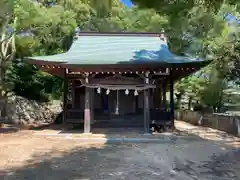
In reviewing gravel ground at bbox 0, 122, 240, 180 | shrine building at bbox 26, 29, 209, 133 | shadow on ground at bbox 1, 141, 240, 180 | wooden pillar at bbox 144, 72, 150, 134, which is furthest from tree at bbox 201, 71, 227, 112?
shadow on ground at bbox 1, 141, 240, 180

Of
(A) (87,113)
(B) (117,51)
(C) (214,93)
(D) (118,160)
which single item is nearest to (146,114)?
(A) (87,113)

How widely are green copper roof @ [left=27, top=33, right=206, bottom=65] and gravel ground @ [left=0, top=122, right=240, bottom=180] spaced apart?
3.48m

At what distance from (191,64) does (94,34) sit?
7.26 metres

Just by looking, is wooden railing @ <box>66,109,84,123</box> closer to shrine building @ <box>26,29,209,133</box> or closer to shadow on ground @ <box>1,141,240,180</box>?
shrine building @ <box>26,29,209,133</box>

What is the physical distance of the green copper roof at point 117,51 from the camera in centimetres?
1382

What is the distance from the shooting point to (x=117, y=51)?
51.9 feet

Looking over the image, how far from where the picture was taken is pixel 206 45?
912 inches

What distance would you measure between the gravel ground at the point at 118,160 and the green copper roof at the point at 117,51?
348 centimetres

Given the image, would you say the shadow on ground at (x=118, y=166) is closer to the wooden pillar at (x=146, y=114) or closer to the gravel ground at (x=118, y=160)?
the gravel ground at (x=118, y=160)

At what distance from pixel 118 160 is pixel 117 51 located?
820 centimetres

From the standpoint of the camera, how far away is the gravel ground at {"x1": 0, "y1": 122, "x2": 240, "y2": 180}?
689 centimetres

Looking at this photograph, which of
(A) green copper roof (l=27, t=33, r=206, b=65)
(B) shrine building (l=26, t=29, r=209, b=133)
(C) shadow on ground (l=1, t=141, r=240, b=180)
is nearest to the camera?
(C) shadow on ground (l=1, t=141, r=240, b=180)

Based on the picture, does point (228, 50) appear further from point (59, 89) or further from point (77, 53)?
point (59, 89)

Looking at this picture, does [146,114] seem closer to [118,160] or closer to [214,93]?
[118,160]
